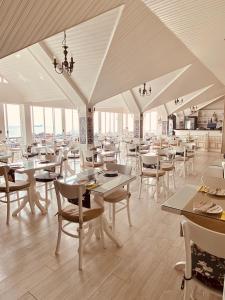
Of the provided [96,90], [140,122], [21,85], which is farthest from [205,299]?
[140,122]

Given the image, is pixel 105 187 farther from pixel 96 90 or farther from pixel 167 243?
pixel 96 90

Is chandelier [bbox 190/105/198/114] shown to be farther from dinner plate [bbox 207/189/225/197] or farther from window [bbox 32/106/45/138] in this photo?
dinner plate [bbox 207/189/225/197]

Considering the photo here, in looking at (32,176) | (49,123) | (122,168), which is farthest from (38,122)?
(122,168)

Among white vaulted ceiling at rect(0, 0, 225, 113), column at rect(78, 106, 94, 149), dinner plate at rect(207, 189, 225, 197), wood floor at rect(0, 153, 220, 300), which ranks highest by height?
white vaulted ceiling at rect(0, 0, 225, 113)

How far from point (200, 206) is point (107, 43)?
→ 4.44 m

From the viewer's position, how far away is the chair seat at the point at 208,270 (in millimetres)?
1509

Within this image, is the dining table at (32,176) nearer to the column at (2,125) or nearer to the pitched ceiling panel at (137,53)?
the pitched ceiling panel at (137,53)

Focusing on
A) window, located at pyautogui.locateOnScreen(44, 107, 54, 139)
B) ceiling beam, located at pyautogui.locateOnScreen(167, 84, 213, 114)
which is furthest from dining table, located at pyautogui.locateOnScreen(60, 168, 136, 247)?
ceiling beam, located at pyautogui.locateOnScreen(167, 84, 213, 114)

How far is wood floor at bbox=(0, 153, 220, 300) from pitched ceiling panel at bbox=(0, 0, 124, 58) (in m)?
2.89

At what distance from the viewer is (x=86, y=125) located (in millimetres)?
8523

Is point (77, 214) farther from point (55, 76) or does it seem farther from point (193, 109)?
point (193, 109)

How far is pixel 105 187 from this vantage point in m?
2.63

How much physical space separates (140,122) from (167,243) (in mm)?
9497

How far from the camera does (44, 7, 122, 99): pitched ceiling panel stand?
15.0 feet
